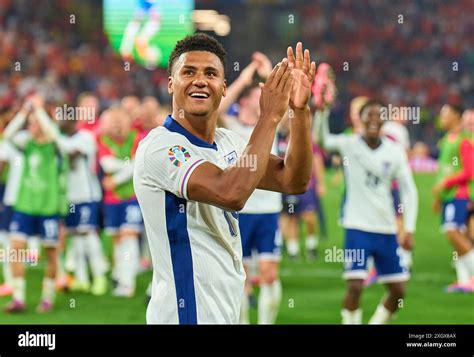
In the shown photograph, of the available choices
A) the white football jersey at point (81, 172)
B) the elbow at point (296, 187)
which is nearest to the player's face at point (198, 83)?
the elbow at point (296, 187)

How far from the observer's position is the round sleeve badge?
3.88 m

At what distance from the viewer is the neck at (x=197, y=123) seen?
406cm

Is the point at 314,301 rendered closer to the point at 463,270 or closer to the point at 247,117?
the point at 463,270

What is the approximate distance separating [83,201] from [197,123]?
22.4 feet

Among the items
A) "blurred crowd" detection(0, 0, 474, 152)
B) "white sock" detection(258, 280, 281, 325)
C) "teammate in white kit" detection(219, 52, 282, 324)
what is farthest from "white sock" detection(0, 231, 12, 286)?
"blurred crowd" detection(0, 0, 474, 152)

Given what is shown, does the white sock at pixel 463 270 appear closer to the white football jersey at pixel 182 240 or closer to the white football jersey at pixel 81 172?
the white football jersey at pixel 81 172

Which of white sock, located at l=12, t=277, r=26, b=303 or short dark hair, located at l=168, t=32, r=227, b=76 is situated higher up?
short dark hair, located at l=168, t=32, r=227, b=76

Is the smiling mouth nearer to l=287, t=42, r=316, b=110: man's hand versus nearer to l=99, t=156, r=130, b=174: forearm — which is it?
l=287, t=42, r=316, b=110: man's hand

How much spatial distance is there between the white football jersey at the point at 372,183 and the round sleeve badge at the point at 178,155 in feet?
14.7

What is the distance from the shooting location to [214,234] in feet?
13.1

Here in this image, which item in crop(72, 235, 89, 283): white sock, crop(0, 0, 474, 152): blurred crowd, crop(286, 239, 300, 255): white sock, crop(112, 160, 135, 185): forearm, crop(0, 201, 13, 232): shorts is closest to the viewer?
crop(112, 160, 135, 185): forearm

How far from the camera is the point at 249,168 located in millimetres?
3697

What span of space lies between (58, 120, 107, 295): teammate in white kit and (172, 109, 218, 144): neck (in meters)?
6.64
